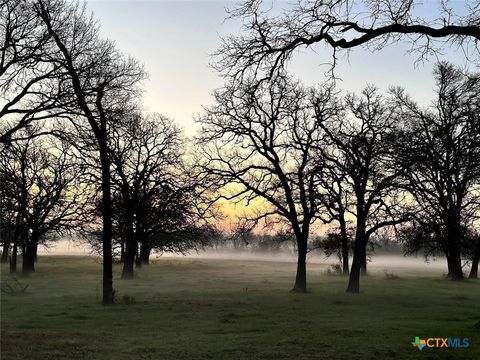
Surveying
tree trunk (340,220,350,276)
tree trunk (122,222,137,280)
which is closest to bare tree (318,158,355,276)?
tree trunk (340,220,350,276)

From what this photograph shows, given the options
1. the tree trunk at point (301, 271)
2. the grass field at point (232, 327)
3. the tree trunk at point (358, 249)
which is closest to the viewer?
the grass field at point (232, 327)

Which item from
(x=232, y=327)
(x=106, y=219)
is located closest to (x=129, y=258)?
(x=106, y=219)

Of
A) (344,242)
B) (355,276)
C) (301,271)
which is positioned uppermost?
(344,242)

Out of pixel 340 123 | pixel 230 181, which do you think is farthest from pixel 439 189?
pixel 230 181

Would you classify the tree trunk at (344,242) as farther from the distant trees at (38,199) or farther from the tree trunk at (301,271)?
the distant trees at (38,199)

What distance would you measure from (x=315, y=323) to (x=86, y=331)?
24.8 feet

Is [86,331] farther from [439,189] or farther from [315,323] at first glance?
[439,189]

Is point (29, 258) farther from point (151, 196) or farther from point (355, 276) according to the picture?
point (355, 276)

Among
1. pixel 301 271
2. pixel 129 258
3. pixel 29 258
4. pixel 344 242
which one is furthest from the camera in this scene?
pixel 29 258

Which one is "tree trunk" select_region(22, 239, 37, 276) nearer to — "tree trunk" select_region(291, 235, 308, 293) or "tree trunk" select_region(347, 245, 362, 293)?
"tree trunk" select_region(291, 235, 308, 293)

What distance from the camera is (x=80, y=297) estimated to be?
83.1 feet

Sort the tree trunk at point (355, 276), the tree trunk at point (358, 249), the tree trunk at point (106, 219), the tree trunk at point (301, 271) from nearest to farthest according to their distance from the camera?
the tree trunk at point (106, 219) → the tree trunk at point (358, 249) → the tree trunk at point (355, 276) → the tree trunk at point (301, 271)

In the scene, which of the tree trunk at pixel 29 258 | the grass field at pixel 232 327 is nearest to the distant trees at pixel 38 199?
the tree trunk at pixel 29 258

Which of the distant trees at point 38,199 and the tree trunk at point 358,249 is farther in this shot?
the distant trees at point 38,199
